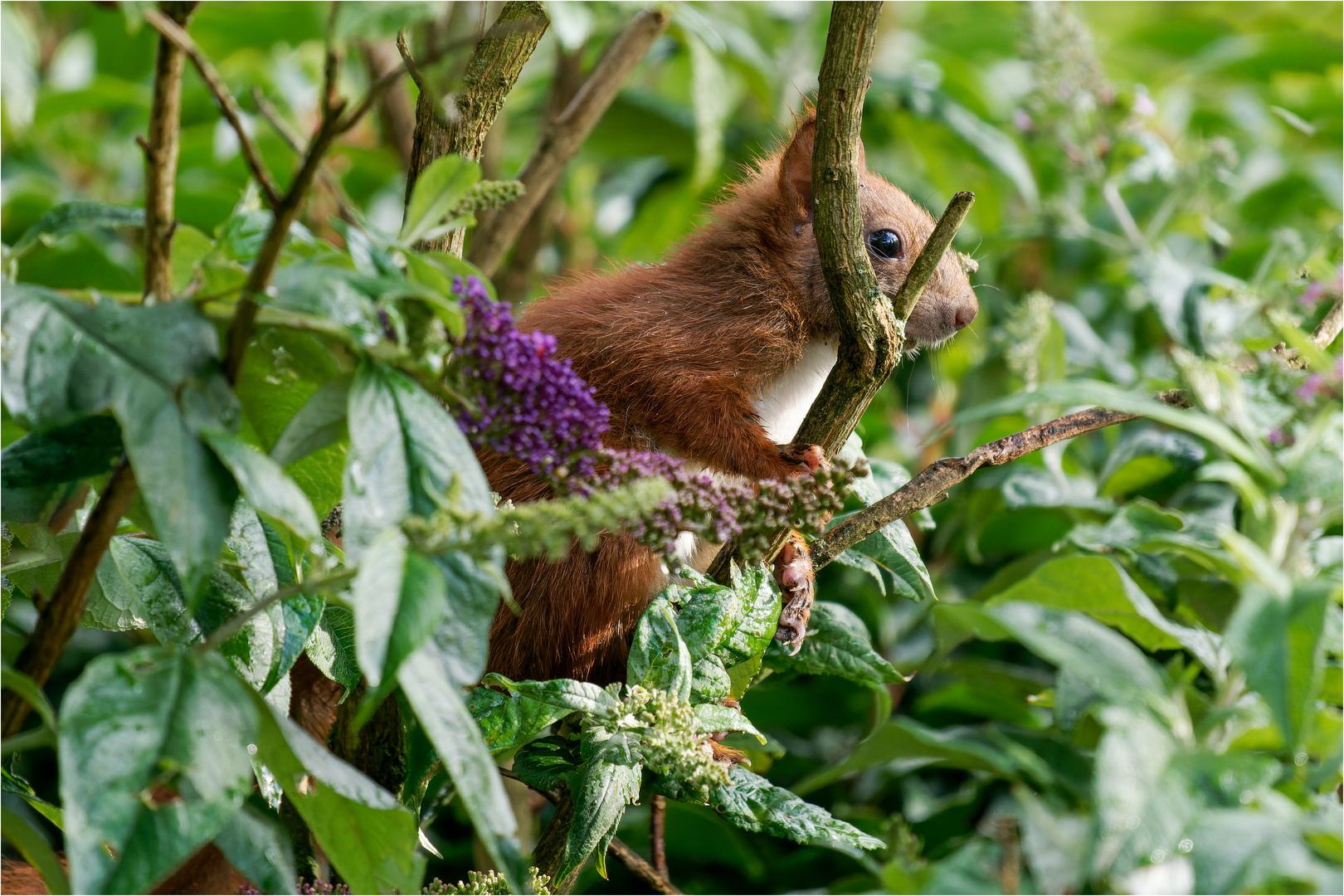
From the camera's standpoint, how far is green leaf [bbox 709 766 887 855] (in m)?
1.56

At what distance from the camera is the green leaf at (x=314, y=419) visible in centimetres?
109

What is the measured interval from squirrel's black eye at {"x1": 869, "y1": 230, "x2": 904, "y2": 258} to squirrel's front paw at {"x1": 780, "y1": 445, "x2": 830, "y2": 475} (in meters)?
0.75

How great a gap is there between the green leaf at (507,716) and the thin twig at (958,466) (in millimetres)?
549

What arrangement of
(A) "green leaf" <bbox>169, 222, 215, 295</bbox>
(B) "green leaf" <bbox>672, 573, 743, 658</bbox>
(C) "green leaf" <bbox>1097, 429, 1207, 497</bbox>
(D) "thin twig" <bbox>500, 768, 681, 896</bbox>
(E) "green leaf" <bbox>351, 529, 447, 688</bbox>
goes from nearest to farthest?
(E) "green leaf" <bbox>351, 529, 447, 688</bbox> < (A) "green leaf" <bbox>169, 222, 215, 295</bbox> < (B) "green leaf" <bbox>672, 573, 743, 658</bbox> < (D) "thin twig" <bbox>500, 768, 681, 896</bbox> < (C) "green leaf" <bbox>1097, 429, 1207, 497</bbox>

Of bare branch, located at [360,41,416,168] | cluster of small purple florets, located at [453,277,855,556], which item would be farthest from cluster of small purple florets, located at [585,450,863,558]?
bare branch, located at [360,41,416,168]

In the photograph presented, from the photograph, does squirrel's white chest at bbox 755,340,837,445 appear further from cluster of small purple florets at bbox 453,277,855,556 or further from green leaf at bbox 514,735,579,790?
cluster of small purple florets at bbox 453,277,855,556

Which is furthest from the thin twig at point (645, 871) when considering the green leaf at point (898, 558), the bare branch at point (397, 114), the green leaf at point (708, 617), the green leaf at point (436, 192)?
the bare branch at point (397, 114)

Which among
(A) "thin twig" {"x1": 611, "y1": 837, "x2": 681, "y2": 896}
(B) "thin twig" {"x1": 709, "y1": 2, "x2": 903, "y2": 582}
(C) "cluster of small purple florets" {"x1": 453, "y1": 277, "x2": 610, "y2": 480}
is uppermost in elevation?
(B) "thin twig" {"x1": 709, "y1": 2, "x2": 903, "y2": 582}

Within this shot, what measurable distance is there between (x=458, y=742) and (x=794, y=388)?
167 centimetres

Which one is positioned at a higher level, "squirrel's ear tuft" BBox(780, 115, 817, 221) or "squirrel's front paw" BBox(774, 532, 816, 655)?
"squirrel's ear tuft" BBox(780, 115, 817, 221)

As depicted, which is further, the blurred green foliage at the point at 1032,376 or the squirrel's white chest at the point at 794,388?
the squirrel's white chest at the point at 794,388

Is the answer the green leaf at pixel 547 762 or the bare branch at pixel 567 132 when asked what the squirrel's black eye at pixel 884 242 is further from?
the green leaf at pixel 547 762

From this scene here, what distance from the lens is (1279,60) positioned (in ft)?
12.9

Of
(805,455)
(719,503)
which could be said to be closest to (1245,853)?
(719,503)
